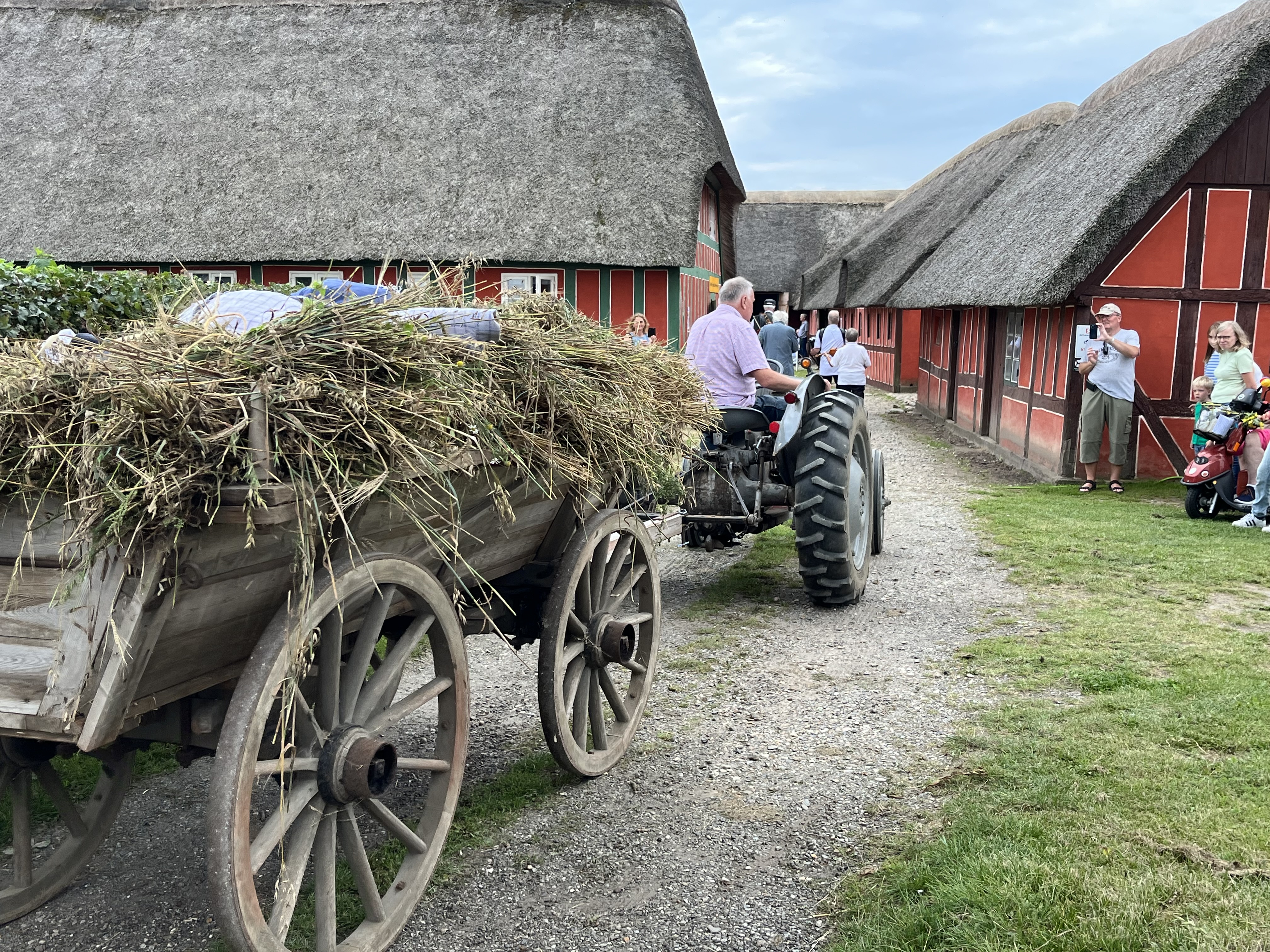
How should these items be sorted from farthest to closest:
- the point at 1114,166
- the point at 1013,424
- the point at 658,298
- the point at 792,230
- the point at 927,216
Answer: the point at 792,230 < the point at 927,216 < the point at 658,298 < the point at 1013,424 < the point at 1114,166

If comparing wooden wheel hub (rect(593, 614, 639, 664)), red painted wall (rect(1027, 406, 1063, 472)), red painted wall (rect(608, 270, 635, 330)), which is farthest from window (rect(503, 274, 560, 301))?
wooden wheel hub (rect(593, 614, 639, 664))

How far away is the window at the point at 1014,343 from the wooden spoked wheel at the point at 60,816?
12.1 m

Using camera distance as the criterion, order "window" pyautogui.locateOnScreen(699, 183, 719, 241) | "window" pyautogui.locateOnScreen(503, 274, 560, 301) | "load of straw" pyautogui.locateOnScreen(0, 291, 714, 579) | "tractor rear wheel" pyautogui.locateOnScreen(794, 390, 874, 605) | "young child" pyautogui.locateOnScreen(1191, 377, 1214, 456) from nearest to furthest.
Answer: "load of straw" pyautogui.locateOnScreen(0, 291, 714, 579) < "tractor rear wheel" pyautogui.locateOnScreen(794, 390, 874, 605) < "young child" pyautogui.locateOnScreen(1191, 377, 1214, 456) < "window" pyautogui.locateOnScreen(503, 274, 560, 301) < "window" pyautogui.locateOnScreen(699, 183, 719, 241)

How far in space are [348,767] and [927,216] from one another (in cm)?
2251

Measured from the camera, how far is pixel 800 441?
5.83 meters

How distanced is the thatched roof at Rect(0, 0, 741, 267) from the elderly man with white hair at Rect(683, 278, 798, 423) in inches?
397

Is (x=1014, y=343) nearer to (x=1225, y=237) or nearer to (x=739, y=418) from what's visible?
(x=1225, y=237)

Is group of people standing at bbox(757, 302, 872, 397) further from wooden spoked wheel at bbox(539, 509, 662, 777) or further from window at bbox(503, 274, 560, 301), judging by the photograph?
window at bbox(503, 274, 560, 301)

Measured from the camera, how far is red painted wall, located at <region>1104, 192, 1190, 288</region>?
10.5 metres

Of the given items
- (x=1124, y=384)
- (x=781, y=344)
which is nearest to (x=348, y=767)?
(x=781, y=344)

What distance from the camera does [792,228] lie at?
36469mm

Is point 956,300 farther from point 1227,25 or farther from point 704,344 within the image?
point 704,344

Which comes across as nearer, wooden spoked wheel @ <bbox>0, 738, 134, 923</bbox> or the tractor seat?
wooden spoked wheel @ <bbox>0, 738, 134, 923</bbox>

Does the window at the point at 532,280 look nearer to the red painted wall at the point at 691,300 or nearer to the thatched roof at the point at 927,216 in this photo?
the red painted wall at the point at 691,300
